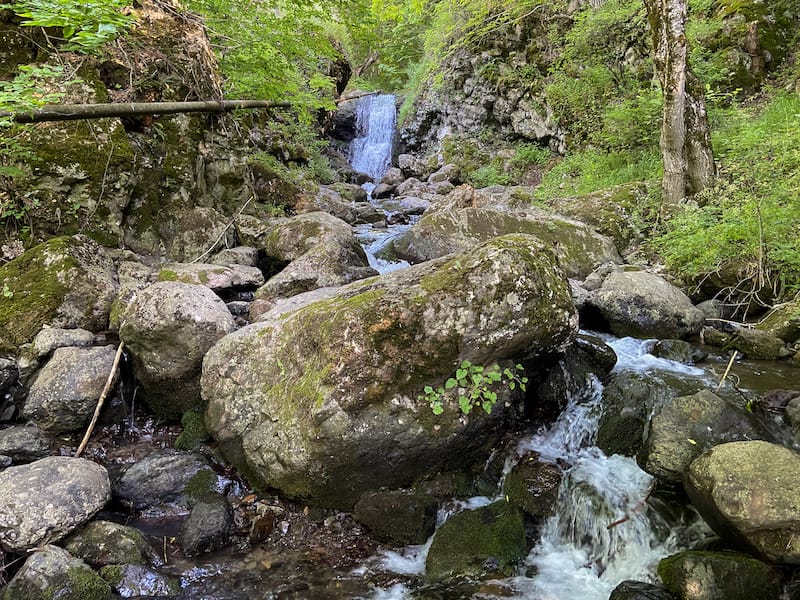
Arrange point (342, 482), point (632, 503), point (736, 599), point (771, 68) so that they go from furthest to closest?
point (771, 68) → point (342, 482) → point (632, 503) → point (736, 599)

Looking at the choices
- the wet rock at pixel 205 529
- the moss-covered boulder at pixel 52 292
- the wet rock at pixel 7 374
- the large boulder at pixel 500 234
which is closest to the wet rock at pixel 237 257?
the moss-covered boulder at pixel 52 292

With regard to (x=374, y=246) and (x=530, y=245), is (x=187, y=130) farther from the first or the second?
(x=530, y=245)

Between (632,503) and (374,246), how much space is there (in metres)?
7.41

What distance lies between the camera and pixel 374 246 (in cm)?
1009

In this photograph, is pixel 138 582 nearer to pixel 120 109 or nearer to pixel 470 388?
pixel 470 388

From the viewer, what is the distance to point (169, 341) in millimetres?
4918

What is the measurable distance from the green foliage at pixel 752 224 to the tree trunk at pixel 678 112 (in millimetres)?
533

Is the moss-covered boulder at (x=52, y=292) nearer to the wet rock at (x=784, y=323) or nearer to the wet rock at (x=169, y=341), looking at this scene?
the wet rock at (x=169, y=341)

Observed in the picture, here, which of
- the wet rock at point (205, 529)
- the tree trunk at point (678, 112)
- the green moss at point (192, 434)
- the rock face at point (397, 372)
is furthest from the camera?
the tree trunk at point (678, 112)

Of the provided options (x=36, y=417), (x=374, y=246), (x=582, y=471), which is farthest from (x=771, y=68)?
(x=36, y=417)

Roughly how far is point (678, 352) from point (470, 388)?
120 inches

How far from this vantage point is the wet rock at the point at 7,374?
15.7ft

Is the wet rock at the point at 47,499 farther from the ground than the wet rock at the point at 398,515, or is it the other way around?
the wet rock at the point at 47,499

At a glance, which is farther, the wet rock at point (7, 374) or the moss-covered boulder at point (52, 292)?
the moss-covered boulder at point (52, 292)
